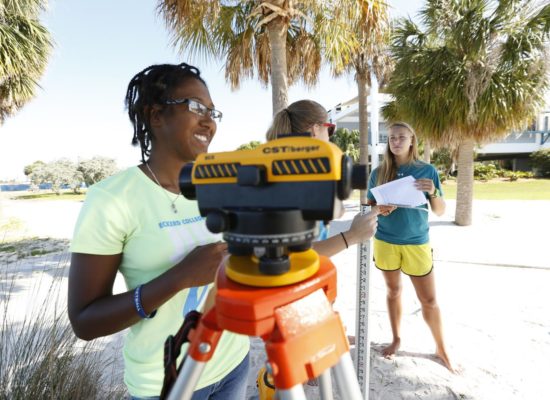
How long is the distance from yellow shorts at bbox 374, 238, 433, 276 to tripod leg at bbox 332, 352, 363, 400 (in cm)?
235

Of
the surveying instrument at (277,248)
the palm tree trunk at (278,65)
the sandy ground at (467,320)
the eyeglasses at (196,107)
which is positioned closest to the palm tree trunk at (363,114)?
the sandy ground at (467,320)

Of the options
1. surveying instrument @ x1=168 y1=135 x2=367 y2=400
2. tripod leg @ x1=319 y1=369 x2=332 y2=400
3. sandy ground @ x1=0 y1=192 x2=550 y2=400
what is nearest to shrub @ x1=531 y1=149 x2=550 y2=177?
sandy ground @ x1=0 y1=192 x2=550 y2=400

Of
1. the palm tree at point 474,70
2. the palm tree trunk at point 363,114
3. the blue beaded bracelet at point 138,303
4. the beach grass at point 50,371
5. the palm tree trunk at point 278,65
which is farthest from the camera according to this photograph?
the palm tree trunk at point 363,114

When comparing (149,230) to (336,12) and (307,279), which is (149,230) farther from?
(336,12)

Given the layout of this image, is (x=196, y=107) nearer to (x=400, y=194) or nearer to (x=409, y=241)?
(x=400, y=194)

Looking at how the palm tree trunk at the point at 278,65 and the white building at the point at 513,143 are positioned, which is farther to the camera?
the white building at the point at 513,143

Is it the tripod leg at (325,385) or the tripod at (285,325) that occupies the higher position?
the tripod at (285,325)

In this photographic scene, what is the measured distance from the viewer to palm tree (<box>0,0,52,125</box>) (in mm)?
6711

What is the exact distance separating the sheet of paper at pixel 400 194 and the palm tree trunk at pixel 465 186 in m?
6.93

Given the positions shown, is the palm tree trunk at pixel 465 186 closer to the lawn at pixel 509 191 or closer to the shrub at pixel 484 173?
the lawn at pixel 509 191

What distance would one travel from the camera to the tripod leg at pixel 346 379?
0.63m

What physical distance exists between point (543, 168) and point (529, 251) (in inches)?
1213

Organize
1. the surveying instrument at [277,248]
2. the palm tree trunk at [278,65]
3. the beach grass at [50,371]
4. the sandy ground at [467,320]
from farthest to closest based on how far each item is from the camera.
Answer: the palm tree trunk at [278,65], the sandy ground at [467,320], the beach grass at [50,371], the surveying instrument at [277,248]

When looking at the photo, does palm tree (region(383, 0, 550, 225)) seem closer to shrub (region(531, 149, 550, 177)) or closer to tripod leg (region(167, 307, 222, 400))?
tripod leg (region(167, 307, 222, 400))
